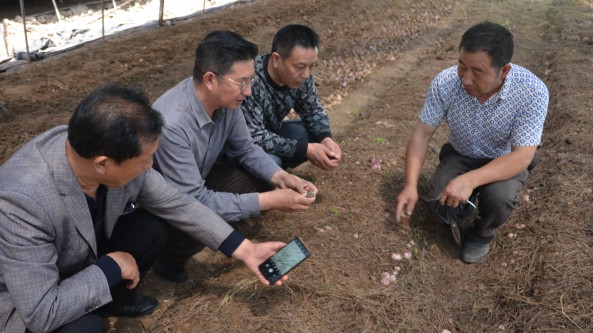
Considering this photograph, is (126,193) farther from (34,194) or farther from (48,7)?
(48,7)

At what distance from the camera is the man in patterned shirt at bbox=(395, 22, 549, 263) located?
9.35 feet

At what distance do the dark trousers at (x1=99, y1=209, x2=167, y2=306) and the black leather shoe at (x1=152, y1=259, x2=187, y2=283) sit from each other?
0.55 meters

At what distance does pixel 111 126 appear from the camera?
179 cm

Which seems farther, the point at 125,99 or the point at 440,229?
the point at 440,229

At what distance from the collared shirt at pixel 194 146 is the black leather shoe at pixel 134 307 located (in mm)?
716

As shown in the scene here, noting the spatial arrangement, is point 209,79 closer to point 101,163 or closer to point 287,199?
point 287,199

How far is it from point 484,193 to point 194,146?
196 cm

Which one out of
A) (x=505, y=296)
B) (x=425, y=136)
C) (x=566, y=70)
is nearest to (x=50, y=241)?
(x=425, y=136)

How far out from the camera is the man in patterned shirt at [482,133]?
2850 mm

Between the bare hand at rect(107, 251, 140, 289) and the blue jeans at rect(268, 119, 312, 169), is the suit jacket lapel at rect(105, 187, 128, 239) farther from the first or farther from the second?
the blue jeans at rect(268, 119, 312, 169)

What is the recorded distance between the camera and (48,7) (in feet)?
39.6

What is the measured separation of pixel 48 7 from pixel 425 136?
12.1m

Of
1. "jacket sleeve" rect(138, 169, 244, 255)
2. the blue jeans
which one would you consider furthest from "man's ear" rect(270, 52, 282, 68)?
"jacket sleeve" rect(138, 169, 244, 255)

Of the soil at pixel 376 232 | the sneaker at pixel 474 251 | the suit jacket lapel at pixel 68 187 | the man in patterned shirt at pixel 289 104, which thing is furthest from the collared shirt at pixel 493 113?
the suit jacket lapel at pixel 68 187
